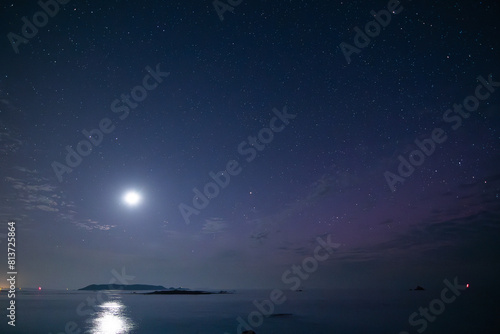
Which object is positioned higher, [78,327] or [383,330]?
[78,327]

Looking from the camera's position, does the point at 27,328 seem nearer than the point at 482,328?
Yes

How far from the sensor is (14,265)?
60.5 feet

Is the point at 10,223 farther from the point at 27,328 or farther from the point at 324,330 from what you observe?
the point at 324,330

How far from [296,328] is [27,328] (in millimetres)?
38150

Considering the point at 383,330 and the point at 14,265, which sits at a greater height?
the point at 14,265

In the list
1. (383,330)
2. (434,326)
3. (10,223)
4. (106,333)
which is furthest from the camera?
(434,326)

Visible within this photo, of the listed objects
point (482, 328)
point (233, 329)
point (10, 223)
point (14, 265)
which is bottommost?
point (482, 328)

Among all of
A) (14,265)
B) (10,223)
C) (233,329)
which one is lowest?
A: (233,329)

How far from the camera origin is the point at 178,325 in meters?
44.2

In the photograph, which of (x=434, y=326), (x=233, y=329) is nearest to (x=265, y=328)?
(x=233, y=329)

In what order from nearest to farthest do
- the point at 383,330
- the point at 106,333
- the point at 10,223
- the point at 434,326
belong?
the point at 10,223
the point at 106,333
the point at 383,330
the point at 434,326

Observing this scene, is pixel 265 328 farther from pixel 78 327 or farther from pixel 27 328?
pixel 27 328

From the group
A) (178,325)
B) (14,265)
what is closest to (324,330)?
(178,325)

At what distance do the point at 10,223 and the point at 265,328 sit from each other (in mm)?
33939
